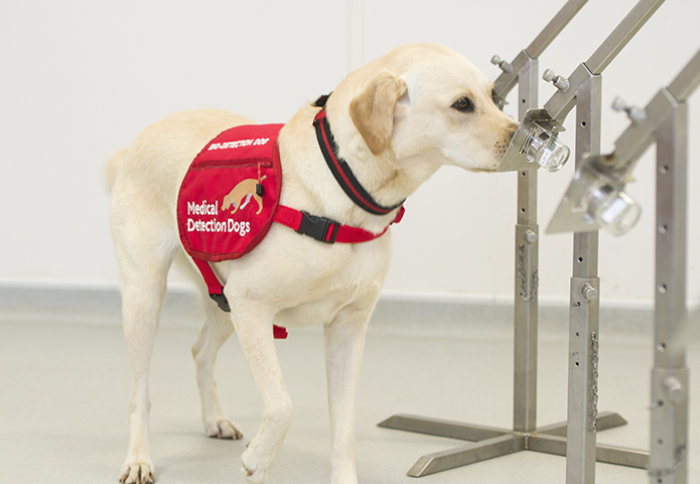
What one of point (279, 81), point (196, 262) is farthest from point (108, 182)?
point (279, 81)

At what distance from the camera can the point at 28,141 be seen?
488cm

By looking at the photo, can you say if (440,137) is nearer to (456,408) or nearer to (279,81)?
(456,408)

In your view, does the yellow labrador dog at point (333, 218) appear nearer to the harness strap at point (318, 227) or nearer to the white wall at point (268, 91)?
the harness strap at point (318, 227)

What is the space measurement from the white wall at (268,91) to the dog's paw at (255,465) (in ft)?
7.94

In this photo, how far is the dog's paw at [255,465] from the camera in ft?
6.81

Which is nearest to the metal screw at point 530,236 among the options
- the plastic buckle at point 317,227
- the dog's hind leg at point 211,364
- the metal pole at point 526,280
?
the metal pole at point 526,280

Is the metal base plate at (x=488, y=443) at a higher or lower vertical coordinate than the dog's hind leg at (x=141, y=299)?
lower

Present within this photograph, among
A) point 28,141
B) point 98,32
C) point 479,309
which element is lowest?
point 479,309

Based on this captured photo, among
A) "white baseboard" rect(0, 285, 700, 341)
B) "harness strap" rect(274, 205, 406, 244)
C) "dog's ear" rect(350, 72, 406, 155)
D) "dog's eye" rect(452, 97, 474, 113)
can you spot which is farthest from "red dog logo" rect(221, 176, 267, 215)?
"white baseboard" rect(0, 285, 700, 341)

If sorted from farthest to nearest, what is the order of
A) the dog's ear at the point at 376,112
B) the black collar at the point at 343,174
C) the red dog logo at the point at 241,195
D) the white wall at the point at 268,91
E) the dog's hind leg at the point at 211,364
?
1. the white wall at the point at 268,91
2. the dog's hind leg at the point at 211,364
3. the red dog logo at the point at 241,195
4. the black collar at the point at 343,174
5. the dog's ear at the point at 376,112

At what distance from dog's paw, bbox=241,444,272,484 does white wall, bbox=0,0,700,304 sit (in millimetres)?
2421

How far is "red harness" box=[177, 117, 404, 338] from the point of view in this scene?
6.79 ft

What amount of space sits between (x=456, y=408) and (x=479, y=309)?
1289 millimetres

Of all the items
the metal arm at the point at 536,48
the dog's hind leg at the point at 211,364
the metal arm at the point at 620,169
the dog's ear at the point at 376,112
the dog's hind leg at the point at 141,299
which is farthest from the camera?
the dog's hind leg at the point at 211,364
